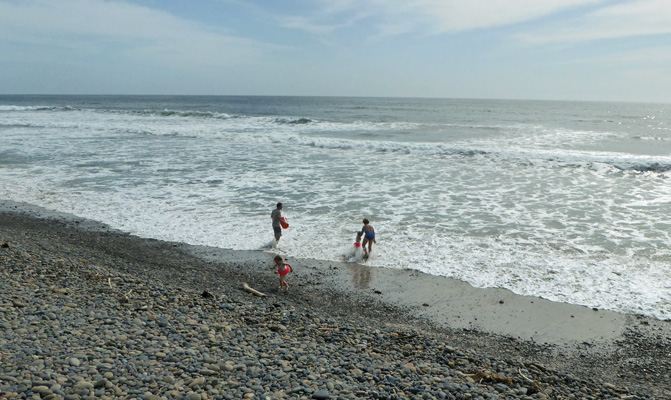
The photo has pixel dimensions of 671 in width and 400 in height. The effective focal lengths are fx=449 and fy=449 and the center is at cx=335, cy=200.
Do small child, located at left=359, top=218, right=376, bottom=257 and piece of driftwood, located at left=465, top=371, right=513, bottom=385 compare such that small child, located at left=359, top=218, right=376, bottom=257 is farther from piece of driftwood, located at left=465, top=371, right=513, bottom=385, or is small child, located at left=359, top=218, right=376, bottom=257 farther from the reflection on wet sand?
piece of driftwood, located at left=465, top=371, right=513, bottom=385

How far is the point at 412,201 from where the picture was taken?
14.9m

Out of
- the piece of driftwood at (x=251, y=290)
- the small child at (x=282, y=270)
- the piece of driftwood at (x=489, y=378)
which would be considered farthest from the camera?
the small child at (x=282, y=270)

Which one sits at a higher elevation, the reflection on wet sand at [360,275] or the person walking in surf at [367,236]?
the person walking in surf at [367,236]

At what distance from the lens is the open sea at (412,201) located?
953 centimetres

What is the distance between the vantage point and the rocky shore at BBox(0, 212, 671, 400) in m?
4.56

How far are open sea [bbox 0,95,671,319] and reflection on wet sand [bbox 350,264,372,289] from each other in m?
0.60

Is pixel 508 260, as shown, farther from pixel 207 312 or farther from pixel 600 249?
pixel 207 312

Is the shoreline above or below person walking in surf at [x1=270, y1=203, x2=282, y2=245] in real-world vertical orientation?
below

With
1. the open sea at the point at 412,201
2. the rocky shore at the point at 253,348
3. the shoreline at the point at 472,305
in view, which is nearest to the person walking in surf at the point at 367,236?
the open sea at the point at 412,201

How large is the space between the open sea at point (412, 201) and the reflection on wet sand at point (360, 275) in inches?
23.6

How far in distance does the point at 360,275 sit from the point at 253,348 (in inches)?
160

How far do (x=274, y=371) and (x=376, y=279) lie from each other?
4405 millimetres

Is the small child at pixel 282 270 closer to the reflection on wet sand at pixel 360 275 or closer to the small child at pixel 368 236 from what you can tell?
the reflection on wet sand at pixel 360 275

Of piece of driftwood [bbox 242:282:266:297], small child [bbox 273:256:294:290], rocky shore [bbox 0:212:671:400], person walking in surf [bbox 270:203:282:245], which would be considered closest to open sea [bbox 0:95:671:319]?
person walking in surf [bbox 270:203:282:245]
